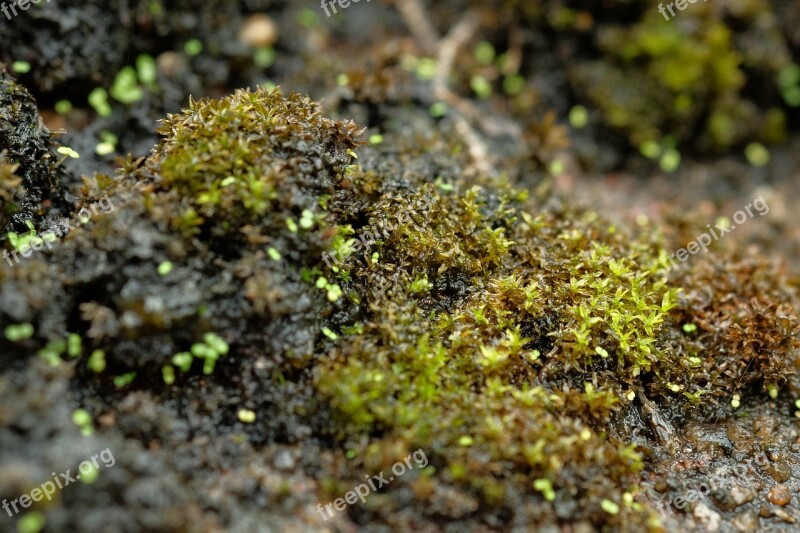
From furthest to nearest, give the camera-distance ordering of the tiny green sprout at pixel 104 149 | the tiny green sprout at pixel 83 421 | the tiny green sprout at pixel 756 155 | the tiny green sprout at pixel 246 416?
1. the tiny green sprout at pixel 756 155
2. the tiny green sprout at pixel 104 149
3. the tiny green sprout at pixel 246 416
4. the tiny green sprout at pixel 83 421

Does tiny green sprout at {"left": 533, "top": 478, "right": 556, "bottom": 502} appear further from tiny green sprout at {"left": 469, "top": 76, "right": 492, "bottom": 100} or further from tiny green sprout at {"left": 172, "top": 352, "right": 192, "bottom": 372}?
tiny green sprout at {"left": 469, "top": 76, "right": 492, "bottom": 100}

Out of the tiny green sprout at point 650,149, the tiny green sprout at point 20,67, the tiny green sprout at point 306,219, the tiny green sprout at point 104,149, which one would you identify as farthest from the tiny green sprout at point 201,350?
the tiny green sprout at point 650,149

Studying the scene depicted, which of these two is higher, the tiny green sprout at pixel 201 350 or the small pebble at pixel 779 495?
the tiny green sprout at pixel 201 350

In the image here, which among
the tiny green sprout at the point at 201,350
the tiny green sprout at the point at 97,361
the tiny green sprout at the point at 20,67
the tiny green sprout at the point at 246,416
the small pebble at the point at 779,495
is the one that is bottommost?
the small pebble at the point at 779,495

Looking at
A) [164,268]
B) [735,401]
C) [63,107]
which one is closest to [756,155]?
[735,401]

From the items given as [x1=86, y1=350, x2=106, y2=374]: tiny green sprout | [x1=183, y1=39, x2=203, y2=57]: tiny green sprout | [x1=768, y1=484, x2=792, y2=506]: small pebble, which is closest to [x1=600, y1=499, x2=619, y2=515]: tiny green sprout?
[x1=768, y1=484, x2=792, y2=506]: small pebble

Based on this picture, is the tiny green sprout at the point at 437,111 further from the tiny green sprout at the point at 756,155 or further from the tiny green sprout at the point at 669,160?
the tiny green sprout at the point at 756,155

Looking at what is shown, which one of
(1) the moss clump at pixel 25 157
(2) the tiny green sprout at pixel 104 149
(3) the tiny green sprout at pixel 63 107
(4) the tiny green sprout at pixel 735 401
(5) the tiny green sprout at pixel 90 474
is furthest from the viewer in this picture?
(3) the tiny green sprout at pixel 63 107
